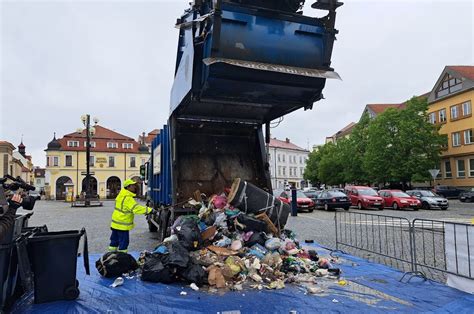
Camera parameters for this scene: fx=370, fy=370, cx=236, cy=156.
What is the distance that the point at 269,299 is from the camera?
434 cm

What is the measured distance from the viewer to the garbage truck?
5.13m

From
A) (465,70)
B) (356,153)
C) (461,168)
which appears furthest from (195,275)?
(465,70)

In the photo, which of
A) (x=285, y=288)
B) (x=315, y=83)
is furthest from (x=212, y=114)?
(x=285, y=288)

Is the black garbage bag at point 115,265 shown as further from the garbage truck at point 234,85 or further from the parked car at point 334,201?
the parked car at point 334,201

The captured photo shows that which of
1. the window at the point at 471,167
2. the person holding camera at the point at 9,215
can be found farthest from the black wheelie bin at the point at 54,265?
the window at the point at 471,167

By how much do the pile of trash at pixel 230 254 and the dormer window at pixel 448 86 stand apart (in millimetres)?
34783

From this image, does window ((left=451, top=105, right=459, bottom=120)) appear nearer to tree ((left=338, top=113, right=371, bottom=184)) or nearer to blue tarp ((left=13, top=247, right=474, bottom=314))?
tree ((left=338, top=113, right=371, bottom=184))

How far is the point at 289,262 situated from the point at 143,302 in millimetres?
2245

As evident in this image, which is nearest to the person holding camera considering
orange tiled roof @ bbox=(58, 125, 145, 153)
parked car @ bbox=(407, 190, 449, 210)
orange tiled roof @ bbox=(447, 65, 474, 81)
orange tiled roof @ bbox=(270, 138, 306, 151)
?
parked car @ bbox=(407, 190, 449, 210)

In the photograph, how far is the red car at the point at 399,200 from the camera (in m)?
19.9

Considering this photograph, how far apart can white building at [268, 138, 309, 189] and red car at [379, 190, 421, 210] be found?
165 feet

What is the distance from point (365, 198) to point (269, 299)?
17288 mm

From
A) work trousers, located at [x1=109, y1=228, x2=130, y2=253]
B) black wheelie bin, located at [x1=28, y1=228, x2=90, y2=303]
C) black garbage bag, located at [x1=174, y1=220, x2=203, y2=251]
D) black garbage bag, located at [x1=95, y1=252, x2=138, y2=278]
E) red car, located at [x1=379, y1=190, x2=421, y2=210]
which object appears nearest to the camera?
black wheelie bin, located at [x1=28, y1=228, x2=90, y2=303]

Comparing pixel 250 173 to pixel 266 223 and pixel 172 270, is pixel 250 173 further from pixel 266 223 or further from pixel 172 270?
pixel 172 270
